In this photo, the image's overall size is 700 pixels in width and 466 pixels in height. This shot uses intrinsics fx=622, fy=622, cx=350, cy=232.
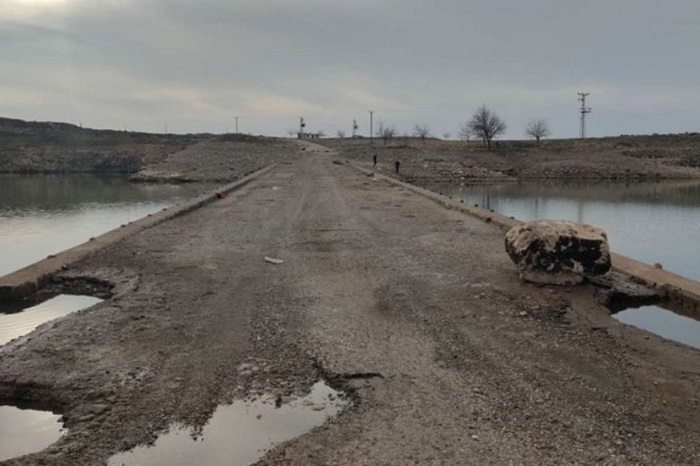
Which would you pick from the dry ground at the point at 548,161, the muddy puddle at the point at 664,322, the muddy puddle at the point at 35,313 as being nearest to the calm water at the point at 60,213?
the muddy puddle at the point at 35,313

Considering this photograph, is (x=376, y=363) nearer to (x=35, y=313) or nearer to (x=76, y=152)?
(x=35, y=313)

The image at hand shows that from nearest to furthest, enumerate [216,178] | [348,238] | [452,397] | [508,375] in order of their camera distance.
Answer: [452,397], [508,375], [348,238], [216,178]

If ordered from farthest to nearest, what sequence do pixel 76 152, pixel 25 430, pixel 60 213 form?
1. pixel 76 152
2. pixel 60 213
3. pixel 25 430

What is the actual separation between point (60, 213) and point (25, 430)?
2066 centimetres

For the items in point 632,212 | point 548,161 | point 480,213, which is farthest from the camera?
point 548,161

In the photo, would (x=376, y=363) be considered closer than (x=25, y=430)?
No

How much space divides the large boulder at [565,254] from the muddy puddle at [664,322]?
0.75m

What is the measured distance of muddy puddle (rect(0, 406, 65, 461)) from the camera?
4.36m

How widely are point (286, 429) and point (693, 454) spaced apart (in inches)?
109

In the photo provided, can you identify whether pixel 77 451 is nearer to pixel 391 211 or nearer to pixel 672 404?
pixel 672 404

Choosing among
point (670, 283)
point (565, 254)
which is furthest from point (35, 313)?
point (670, 283)

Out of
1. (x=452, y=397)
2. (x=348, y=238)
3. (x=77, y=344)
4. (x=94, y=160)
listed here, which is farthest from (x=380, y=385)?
(x=94, y=160)

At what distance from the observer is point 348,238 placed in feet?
42.8

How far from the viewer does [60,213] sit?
23.4 m
